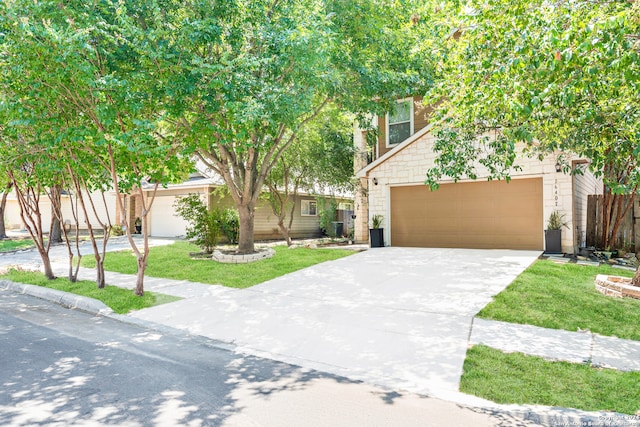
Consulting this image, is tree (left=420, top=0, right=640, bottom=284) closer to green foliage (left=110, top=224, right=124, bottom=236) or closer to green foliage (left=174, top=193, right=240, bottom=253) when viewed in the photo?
green foliage (left=174, top=193, right=240, bottom=253)

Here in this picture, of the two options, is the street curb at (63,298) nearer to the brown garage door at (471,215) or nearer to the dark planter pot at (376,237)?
the dark planter pot at (376,237)

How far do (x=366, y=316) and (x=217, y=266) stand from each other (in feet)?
19.2

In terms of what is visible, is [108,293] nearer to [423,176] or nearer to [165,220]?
[423,176]

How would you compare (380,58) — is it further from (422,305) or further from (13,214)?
(13,214)

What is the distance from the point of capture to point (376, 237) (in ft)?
47.0

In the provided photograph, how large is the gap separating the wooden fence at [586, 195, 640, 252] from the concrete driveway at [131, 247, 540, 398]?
16.9 feet

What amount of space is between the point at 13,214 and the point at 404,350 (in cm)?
3807

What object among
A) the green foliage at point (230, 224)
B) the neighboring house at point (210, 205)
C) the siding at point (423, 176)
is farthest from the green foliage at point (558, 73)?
the neighboring house at point (210, 205)

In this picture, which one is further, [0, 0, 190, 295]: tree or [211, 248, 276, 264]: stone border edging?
[211, 248, 276, 264]: stone border edging

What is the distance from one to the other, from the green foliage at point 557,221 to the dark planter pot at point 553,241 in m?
0.17

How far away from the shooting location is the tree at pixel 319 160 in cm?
1540

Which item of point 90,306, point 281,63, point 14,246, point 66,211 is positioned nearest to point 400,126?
point 281,63

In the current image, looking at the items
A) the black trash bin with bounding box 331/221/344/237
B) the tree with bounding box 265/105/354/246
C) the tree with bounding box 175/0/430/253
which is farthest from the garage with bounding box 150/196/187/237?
the tree with bounding box 175/0/430/253

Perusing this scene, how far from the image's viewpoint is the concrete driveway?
14.6 ft
